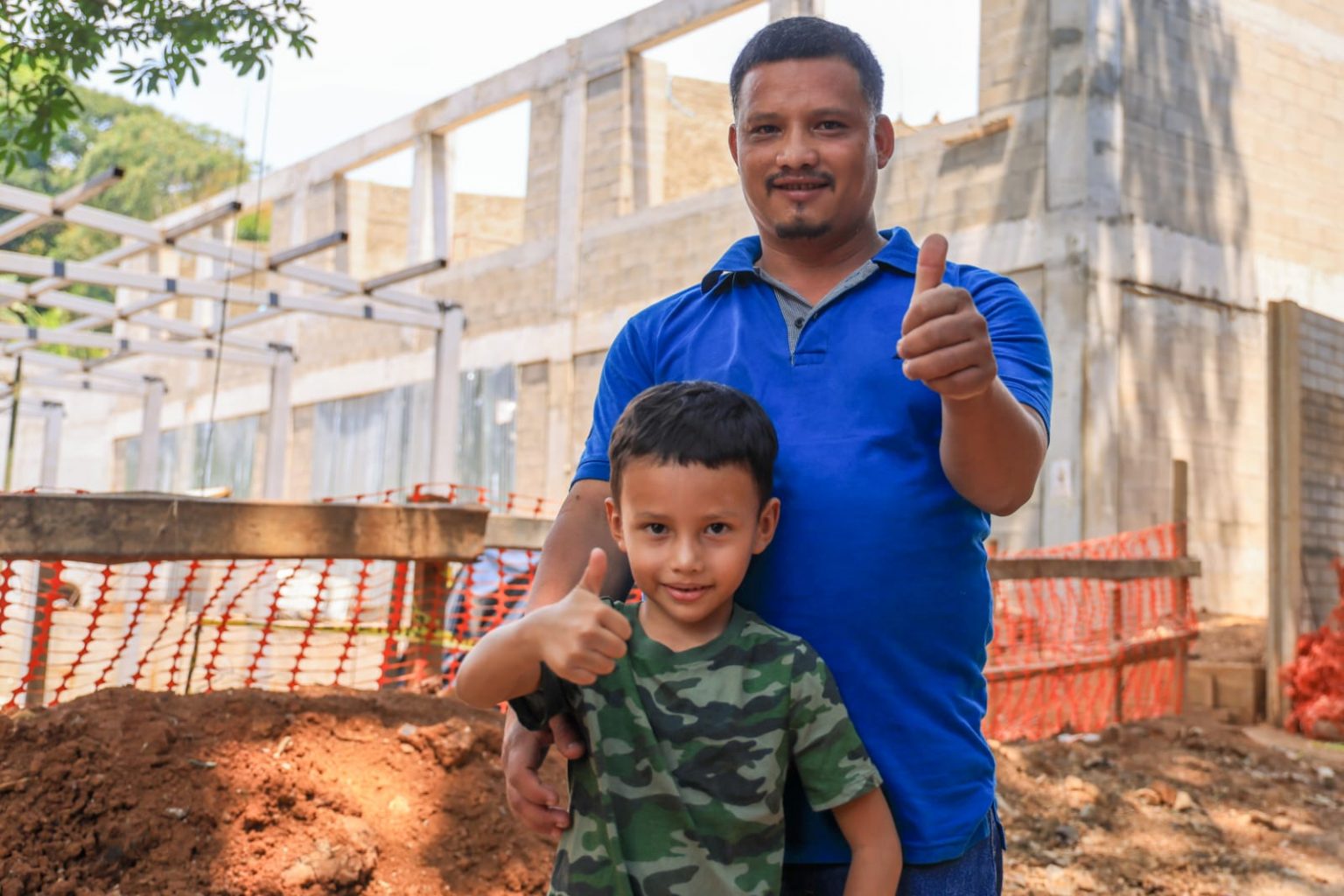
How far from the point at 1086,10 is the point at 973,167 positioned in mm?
1773

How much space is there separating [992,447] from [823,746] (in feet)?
1.42

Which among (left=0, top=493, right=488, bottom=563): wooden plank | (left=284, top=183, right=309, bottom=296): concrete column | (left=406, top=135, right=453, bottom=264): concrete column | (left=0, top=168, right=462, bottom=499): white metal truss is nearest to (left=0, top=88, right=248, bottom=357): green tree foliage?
(left=284, top=183, right=309, bottom=296): concrete column

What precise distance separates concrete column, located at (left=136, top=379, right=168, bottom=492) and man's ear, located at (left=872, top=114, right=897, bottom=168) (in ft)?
36.4

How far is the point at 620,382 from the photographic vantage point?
1851 mm

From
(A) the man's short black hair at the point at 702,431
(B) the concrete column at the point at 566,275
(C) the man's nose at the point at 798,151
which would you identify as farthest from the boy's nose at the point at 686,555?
(B) the concrete column at the point at 566,275

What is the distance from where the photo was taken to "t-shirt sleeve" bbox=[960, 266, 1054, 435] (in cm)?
157

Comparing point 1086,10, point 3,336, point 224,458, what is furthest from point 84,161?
point 1086,10

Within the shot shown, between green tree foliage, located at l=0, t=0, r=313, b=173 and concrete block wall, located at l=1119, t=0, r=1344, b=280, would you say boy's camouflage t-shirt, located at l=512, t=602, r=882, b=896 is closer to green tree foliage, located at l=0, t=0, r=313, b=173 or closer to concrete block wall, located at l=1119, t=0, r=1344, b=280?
green tree foliage, located at l=0, t=0, r=313, b=173

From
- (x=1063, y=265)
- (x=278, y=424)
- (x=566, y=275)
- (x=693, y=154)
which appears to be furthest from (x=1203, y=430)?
(x=693, y=154)

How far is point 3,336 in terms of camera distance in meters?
10.0

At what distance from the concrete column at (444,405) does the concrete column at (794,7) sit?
18.4 feet

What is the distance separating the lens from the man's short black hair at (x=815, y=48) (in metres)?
1.70

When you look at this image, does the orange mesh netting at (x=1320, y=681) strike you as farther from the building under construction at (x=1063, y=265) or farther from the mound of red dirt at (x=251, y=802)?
the mound of red dirt at (x=251, y=802)

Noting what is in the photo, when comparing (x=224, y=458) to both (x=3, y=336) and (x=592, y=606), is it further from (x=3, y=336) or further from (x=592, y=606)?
(x=592, y=606)
